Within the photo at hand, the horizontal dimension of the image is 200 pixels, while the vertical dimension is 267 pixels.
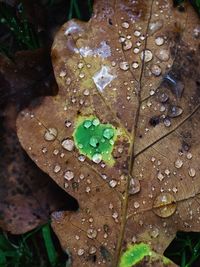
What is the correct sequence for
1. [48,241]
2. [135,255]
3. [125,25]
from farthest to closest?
[48,241]
[125,25]
[135,255]

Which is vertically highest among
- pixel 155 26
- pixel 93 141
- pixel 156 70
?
pixel 155 26

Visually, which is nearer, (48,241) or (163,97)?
(163,97)

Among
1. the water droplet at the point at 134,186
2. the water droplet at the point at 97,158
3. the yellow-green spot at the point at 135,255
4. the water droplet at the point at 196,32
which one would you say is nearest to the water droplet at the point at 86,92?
the water droplet at the point at 97,158

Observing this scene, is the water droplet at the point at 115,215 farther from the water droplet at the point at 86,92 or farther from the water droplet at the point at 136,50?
the water droplet at the point at 136,50

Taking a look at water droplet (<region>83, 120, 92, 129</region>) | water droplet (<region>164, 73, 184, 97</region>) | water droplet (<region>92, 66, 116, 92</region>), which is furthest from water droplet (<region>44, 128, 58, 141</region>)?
water droplet (<region>164, 73, 184, 97</region>)

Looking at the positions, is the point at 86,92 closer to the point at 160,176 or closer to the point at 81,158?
the point at 81,158

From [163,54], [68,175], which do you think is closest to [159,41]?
[163,54]
